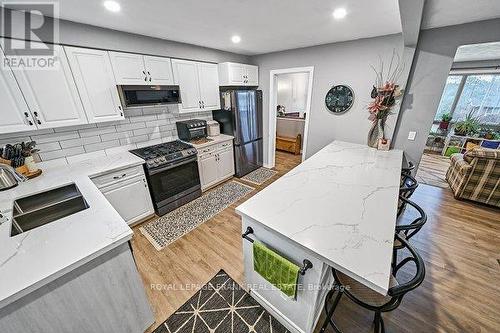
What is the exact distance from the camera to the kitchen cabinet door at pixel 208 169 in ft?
10.2

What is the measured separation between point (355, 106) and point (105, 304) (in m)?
3.56

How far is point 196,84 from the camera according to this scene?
3.01 meters

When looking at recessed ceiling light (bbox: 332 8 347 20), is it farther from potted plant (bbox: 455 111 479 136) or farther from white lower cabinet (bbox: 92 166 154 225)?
potted plant (bbox: 455 111 479 136)

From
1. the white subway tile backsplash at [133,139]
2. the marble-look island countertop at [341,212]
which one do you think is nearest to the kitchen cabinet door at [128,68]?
the white subway tile backsplash at [133,139]

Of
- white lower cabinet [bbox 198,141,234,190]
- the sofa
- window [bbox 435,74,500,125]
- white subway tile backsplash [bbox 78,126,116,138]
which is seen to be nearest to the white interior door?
white lower cabinet [bbox 198,141,234,190]

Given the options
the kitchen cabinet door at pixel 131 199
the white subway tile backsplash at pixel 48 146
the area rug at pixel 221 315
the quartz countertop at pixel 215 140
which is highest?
the white subway tile backsplash at pixel 48 146

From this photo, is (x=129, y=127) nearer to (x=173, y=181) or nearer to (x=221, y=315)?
(x=173, y=181)

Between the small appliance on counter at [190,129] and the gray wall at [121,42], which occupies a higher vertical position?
the gray wall at [121,42]

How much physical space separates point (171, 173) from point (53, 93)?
1444 mm

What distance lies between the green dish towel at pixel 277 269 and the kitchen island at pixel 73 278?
0.82 meters

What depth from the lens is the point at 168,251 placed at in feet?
6.95

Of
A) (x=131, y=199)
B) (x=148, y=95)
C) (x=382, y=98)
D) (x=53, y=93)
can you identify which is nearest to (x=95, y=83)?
(x=53, y=93)

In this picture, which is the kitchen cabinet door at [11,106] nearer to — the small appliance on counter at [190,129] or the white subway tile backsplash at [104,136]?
the white subway tile backsplash at [104,136]

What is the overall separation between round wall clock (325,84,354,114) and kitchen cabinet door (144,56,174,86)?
253 cm
